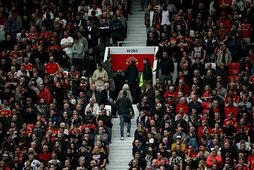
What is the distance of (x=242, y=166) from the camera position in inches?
1965

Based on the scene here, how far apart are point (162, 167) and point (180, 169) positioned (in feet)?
2.18

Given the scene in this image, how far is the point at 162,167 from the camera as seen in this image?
49.9m

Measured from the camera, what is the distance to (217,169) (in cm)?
4981

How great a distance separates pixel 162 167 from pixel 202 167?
1.46 m

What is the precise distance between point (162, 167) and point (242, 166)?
292 centimetres

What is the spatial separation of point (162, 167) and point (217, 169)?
200cm

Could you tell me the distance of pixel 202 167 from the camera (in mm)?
49969

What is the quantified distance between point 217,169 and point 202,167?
56cm

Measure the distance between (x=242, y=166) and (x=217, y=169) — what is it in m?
0.93

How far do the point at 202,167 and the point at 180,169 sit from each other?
81 centimetres

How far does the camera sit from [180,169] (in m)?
49.9
